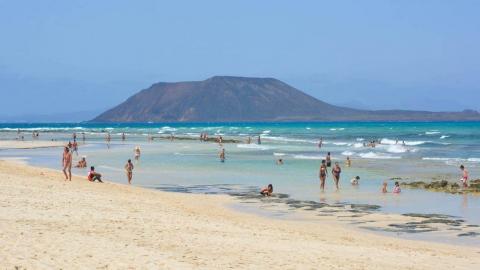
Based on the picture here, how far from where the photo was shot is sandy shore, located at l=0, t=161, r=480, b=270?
1024cm

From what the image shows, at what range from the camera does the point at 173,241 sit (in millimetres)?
12125

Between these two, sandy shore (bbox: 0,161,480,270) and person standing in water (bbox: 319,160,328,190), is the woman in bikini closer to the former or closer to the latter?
person standing in water (bbox: 319,160,328,190)

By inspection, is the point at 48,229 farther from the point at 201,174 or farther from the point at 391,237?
the point at 201,174

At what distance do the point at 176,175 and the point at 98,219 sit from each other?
18.1 metres

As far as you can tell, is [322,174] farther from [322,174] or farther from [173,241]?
[173,241]

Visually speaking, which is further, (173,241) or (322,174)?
(322,174)

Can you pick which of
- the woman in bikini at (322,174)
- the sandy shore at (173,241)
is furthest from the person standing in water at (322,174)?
the sandy shore at (173,241)

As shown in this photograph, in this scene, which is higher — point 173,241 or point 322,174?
point 322,174

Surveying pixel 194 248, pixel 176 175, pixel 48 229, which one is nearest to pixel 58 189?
pixel 48 229

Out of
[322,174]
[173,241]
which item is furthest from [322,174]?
[173,241]

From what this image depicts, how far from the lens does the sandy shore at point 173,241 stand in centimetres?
1024

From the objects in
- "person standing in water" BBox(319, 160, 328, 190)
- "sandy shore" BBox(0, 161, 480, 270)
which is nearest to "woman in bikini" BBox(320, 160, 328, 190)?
"person standing in water" BBox(319, 160, 328, 190)

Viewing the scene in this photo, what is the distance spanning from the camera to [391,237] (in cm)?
1514

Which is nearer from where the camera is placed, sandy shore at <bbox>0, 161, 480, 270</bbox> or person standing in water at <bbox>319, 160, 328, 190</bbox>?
sandy shore at <bbox>0, 161, 480, 270</bbox>
